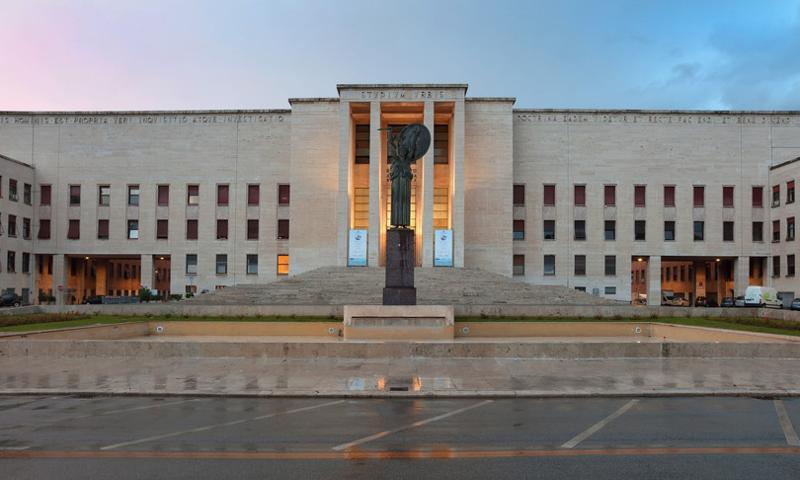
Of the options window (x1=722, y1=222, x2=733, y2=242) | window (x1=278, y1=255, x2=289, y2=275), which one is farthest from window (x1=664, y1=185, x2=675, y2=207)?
window (x1=278, y1=255, x2=289, y2=275)

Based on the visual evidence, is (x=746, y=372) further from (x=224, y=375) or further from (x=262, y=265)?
(x=262, y=265)

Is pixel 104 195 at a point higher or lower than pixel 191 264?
higher

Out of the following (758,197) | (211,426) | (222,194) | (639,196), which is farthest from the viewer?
(222,194)

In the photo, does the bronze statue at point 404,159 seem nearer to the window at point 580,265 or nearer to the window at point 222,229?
the window at point 580,265

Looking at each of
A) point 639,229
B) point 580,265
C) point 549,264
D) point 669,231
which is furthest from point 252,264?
point 669,231

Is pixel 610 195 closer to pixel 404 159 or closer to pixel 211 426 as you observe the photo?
pixel 404 159

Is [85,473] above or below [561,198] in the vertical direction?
below

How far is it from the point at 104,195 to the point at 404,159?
41774mm

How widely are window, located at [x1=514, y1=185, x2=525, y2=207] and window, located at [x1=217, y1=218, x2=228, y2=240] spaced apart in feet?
87.8

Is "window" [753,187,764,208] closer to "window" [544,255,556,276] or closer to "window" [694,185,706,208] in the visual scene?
"window" [694,185,706,208]

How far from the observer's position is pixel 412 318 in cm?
2334

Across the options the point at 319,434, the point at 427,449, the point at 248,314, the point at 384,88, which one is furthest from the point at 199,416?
the point at 384,88

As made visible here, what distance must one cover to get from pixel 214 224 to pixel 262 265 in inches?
234

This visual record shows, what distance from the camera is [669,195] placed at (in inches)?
2254
